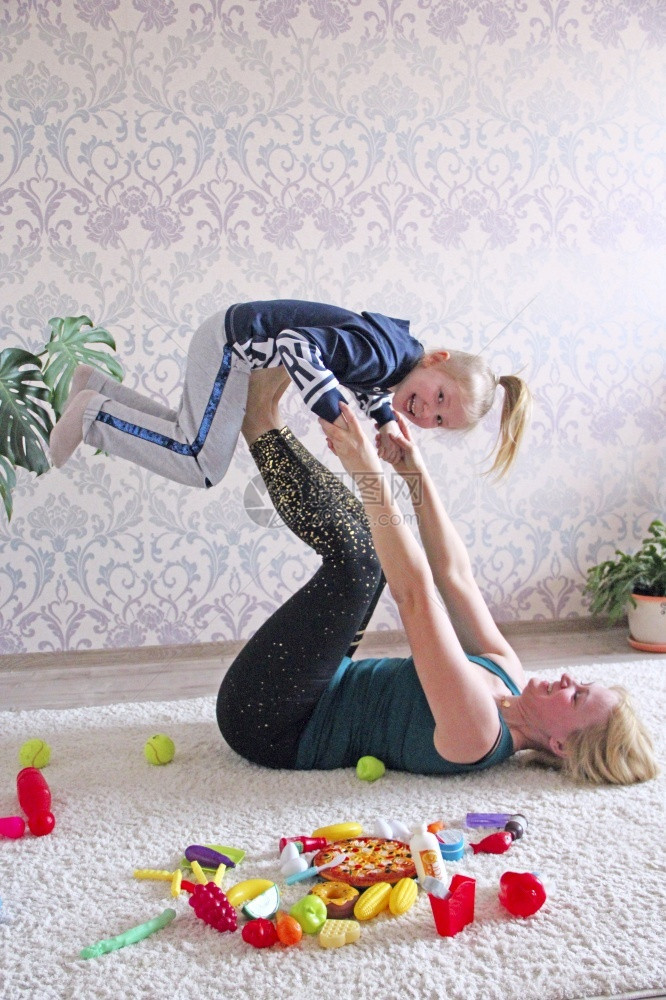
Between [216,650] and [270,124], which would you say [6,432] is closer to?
[216,650]

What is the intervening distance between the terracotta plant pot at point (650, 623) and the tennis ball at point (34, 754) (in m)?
2.09

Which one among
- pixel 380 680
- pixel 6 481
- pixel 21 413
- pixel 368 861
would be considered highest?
pixel 21 413

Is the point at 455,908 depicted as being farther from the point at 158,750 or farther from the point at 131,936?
the point at 158,750

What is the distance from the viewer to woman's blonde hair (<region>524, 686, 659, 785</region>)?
164 centimetres

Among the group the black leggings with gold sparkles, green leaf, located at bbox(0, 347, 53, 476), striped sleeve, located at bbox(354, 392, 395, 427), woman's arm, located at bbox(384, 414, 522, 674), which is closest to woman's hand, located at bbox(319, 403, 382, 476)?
the black leggings with gold sparkles

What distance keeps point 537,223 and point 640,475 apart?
106 cm

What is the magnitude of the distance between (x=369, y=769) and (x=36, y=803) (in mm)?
646

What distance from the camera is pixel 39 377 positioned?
114 inches

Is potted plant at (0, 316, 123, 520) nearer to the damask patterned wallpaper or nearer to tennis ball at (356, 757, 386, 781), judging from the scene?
the damask patterned wallpaper

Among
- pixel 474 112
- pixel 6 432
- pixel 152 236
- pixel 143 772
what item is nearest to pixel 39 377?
pixel 6 432

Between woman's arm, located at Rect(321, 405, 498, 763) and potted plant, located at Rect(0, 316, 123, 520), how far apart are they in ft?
5.15

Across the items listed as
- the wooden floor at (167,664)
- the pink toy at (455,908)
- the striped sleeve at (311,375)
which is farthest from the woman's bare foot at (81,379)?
the pink toy at (455,908)

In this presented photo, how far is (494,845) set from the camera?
4.67 ft

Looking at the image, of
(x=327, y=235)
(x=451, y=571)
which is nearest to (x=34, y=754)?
(x=451, y=571)
